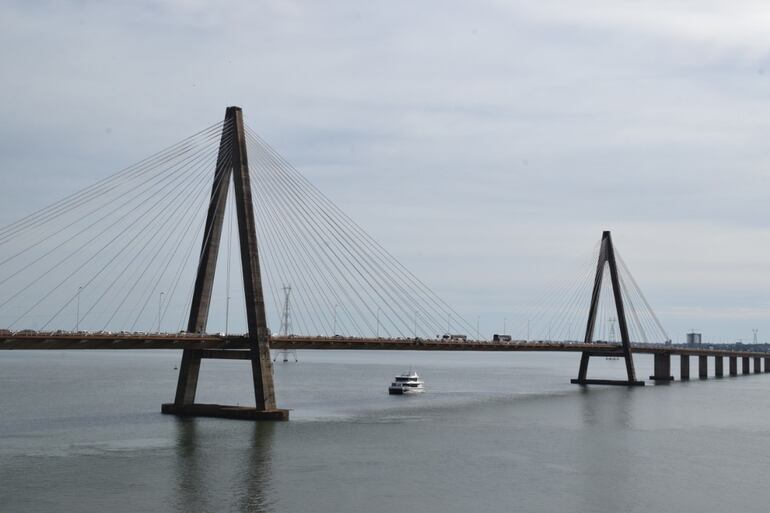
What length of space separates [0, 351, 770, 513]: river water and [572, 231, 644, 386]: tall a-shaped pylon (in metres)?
37.9

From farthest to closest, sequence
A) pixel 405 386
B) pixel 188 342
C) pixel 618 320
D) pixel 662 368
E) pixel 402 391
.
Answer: pixel 662 368
pixel 618 320
pixel 405 386
pixel 402 391
pixel 188 342

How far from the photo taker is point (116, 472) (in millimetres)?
38312

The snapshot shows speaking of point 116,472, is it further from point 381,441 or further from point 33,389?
point 33,389

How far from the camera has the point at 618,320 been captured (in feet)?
385

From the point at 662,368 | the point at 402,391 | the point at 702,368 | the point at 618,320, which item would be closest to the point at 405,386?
the point at 402,391

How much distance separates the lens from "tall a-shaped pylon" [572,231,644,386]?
376ft

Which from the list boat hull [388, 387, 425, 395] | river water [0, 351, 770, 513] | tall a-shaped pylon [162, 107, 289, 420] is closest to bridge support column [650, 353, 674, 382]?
boat hull [388, 387, 425, 395]

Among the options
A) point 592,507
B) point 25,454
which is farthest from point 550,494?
point 25,454

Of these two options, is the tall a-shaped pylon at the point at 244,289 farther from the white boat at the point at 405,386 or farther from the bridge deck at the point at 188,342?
the white boat at the point at 405,386

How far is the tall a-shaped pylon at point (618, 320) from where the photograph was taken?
115 meters

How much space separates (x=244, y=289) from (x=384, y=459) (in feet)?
57.5

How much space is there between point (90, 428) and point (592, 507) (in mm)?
31771

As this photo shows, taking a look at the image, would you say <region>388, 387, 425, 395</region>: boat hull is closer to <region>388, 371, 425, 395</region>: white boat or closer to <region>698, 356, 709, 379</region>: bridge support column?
<region>388, 371, 425, 395</region>: white boat

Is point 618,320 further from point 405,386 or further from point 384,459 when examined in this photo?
point 384,459
